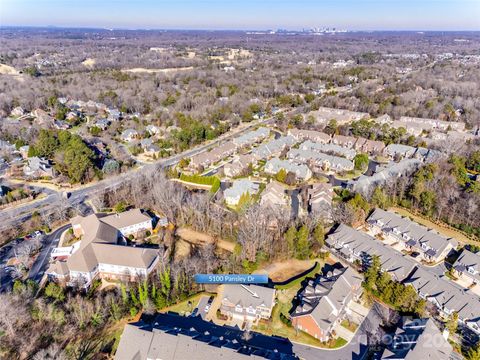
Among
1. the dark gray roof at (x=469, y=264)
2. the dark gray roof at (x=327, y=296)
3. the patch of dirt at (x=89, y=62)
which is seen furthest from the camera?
the patch of dirt at (x=89, y=62)

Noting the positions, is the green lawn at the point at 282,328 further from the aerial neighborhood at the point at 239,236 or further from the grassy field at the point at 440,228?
the grassy field at the point at 440,228

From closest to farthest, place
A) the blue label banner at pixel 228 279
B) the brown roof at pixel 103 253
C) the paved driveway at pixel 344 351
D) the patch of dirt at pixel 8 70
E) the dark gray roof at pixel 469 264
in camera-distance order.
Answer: the paved driveway at pixel 344 351, the blue label banner at pixel 228 279, the brown roof at pixel 103 253, the dark gray roof at pixel 469 264, the patch of dirt at pixel 8 70

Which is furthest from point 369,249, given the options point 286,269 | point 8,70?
point 8,70

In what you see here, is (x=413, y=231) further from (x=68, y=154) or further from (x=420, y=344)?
(x=68, y=154)

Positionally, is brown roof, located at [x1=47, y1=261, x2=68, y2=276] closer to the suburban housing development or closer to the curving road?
the curving road

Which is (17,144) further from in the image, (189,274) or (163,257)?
(189,274)

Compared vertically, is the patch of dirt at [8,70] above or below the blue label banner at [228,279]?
above

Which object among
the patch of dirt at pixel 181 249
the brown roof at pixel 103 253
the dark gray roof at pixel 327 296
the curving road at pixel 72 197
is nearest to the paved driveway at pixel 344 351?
the dark gray roof at pixel 327 296
